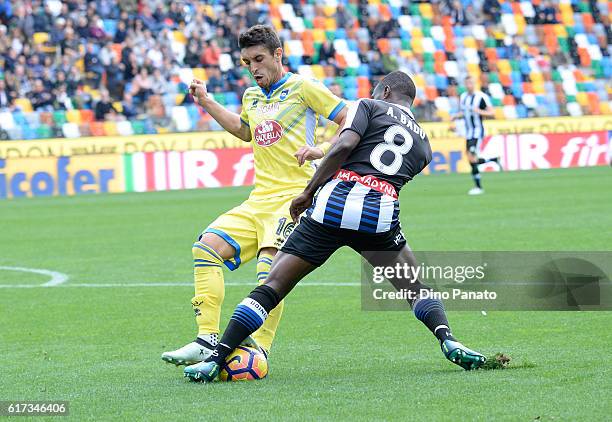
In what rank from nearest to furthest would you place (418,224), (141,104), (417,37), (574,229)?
(574,229)
(418,224)
(141,104)
(417,37)

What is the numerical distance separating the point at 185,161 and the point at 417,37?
10219mm

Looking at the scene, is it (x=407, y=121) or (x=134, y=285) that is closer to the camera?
(x=407, y=121)

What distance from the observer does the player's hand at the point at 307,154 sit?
6.25m

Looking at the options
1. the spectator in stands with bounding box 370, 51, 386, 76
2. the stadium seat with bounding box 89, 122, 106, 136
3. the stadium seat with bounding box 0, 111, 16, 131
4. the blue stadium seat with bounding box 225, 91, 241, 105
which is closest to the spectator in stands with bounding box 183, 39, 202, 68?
the blue stadium seat with bounding box 225, 91, 241, 105

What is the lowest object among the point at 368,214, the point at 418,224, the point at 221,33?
the point at 418,224

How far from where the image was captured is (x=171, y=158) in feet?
85.6

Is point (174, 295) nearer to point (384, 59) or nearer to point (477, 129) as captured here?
point (477, 129)

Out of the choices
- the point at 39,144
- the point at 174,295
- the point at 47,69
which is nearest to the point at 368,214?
the point at 174,295

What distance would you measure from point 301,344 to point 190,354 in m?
1.34

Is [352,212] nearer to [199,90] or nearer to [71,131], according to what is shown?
[199,90]

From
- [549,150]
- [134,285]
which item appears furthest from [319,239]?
[549,150]

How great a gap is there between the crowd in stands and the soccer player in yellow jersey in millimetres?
18885

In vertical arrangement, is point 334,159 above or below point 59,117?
above

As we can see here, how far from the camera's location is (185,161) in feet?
86.4
